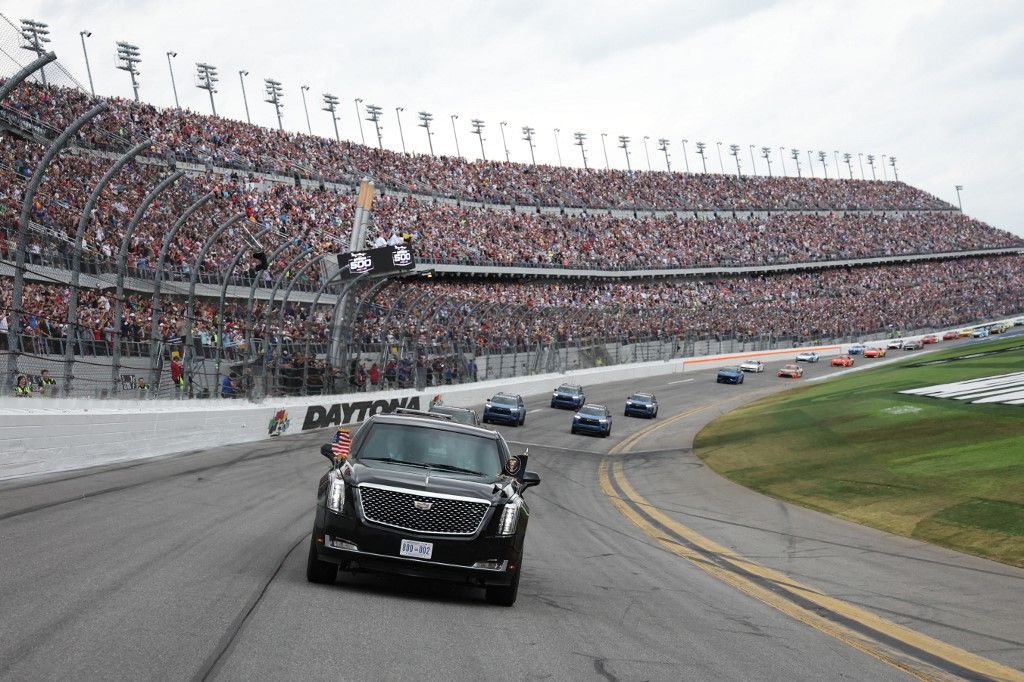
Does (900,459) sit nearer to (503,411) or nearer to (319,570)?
(319,570)

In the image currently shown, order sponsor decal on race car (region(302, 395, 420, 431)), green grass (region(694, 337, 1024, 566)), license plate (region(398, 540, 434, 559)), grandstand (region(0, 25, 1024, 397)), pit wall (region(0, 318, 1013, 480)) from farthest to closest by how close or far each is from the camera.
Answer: sponsor decal on race car (region(302, 395, 420, 431)) < grandstand (region(0, 25, 1024, 397)) < pit wall (region(0, 318, 1013, 480)) < green grass (region(694, 337, 1024, 566)) < license plate (region(398, 540, 434, 559))

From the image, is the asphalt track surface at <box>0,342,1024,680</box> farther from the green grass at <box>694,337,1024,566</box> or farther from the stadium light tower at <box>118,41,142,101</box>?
the stadium light tower at <box>118,41,142,101</box>

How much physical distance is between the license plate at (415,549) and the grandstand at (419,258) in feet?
28.7

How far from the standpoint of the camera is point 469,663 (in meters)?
6.48

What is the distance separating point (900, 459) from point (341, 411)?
18728 millimetres

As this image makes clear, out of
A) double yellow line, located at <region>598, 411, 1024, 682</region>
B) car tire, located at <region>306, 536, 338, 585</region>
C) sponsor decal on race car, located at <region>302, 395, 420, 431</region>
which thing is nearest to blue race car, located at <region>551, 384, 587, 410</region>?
sponsor decal on race car, located at <region>302, 395, 420, 431</region>

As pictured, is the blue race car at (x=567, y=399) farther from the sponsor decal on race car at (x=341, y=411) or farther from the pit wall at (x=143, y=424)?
the sponsor decal on race car at (x=341, y=411)

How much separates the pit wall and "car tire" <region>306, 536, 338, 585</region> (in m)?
8.79

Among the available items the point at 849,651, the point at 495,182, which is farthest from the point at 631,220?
the point at 849,651

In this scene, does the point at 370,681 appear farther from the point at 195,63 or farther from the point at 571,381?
the point at 195,63

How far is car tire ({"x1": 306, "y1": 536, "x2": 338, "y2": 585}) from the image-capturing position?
8.59 meters

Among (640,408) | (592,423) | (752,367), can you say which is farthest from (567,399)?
(752,367)

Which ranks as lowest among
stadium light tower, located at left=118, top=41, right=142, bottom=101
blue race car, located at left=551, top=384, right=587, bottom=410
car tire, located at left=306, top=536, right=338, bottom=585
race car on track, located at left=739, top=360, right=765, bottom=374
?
race car on track, located at left=739, top=360, right=765, bottom=374


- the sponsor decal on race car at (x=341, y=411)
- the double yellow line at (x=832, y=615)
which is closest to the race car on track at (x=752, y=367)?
the sponsor decal on race car at (x=341, y=411)
